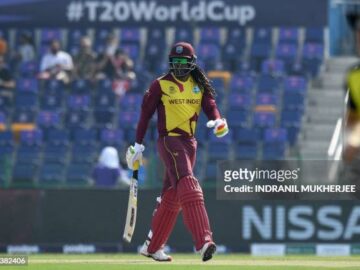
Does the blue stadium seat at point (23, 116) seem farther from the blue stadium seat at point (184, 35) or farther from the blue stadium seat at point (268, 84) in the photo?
the blue stadium seat at point (268, 84)

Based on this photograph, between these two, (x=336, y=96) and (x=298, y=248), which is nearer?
(x=298, y=248)

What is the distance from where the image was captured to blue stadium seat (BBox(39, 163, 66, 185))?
21.5 m

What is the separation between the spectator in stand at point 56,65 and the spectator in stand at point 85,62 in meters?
0.18

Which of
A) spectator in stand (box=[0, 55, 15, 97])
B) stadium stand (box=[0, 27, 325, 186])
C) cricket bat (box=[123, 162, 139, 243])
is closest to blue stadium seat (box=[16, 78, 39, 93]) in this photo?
stadium stand (box=[0, 27, 325, 186])

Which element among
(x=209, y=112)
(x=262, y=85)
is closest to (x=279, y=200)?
(x=209, y=112)

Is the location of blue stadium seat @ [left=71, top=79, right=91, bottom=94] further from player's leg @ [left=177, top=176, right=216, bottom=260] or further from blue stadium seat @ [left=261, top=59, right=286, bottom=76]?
player's leg @ [left=177, top=176, right=216, bottom=260]

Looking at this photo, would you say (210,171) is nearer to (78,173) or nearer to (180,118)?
(78,173)

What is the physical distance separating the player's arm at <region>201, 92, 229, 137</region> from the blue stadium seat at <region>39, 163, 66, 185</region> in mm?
8259

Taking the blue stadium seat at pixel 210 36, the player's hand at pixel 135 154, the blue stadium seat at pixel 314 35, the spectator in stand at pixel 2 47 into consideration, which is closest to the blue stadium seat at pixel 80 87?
the spectator in stand at pixel 2 47

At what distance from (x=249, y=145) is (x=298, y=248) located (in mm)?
5411

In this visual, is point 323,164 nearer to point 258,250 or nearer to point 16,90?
point 258,250

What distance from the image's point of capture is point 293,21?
88.3 ft

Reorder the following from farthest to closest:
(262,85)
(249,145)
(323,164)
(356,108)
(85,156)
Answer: (262,85) < (249,145) < (85,156) < (323,164) < (356,108)

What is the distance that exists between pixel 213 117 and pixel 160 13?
1438 centimetres
